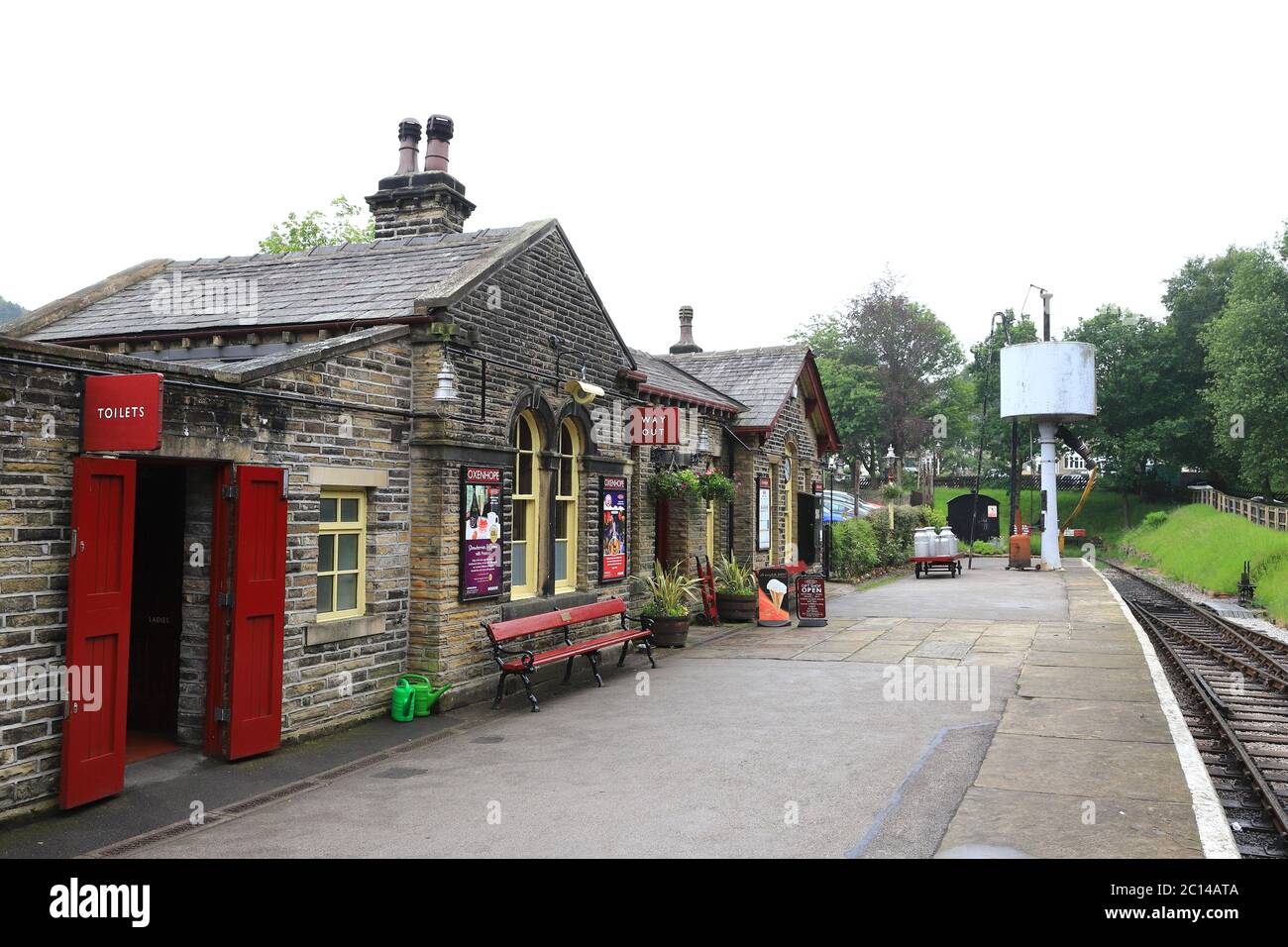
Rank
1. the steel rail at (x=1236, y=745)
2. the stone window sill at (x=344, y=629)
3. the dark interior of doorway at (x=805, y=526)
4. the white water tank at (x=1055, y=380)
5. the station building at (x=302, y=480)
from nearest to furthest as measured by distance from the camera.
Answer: the station building at (x=302, y=480) < the steel rail at (x=1236, y=745) < the stone window sill at (x=344, y=629) < the dark interior of doorway at (x=805, y=526) < the white water tank at (x=1055, y=380)

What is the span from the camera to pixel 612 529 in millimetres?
13047

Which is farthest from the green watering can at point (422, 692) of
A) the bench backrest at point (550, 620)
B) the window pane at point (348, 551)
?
the window pane at point (348, 551)

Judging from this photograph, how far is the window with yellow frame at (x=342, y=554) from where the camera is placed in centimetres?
873

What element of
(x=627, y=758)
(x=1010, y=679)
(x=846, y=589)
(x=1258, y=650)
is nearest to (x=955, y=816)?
(x=627, y=758)

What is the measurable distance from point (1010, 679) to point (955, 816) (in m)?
5.42

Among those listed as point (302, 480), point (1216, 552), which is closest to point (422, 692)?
point (302, 480)

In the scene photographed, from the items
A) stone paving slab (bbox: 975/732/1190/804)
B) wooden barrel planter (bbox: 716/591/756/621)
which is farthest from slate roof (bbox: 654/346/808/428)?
stone paving slab (bbox: 975/732/1190/804)

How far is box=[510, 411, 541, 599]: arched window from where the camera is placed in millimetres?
11185

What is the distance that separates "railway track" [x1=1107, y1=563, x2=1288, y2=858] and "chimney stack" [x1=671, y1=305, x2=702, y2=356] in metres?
12.5

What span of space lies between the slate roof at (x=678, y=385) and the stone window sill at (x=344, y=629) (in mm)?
6411

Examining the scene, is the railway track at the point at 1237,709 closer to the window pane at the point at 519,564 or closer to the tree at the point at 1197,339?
the window pane at the point at 519,564

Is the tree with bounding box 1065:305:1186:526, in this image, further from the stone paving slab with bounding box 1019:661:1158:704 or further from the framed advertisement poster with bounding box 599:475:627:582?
the framed advertisement poster with bounding box 599:475:627:582

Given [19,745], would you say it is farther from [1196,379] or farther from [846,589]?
[1196,379]

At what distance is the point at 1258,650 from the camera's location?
1414cm
